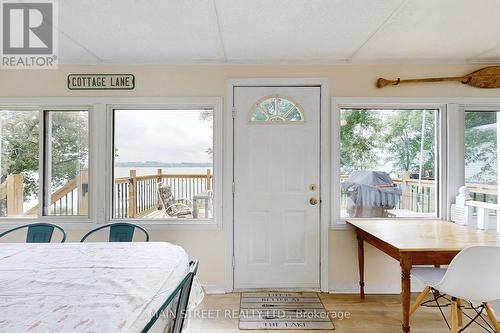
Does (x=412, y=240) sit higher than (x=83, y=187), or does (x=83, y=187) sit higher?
(x=83, y=187)

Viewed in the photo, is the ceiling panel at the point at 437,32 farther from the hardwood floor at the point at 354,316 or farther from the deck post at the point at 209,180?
the hardwood floor at the point at 354,316

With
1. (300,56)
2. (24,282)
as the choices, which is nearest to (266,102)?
(300,56)

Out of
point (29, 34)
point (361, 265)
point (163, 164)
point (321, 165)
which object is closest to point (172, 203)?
point (163, 164)

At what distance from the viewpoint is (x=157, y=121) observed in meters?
2.94

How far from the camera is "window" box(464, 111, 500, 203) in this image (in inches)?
114

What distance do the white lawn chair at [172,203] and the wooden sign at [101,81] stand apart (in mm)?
1121

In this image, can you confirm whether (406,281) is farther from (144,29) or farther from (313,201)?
(144,29)

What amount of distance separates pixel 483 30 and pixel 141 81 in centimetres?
313

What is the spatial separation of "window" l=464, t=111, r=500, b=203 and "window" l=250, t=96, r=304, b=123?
1.83 m

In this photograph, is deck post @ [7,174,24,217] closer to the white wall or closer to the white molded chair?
the white wall

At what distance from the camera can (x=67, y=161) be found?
2.88 m

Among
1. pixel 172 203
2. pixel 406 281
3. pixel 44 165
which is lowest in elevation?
pixel 406 281

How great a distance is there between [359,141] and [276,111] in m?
0.97

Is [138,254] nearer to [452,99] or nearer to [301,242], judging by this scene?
[301,242]
